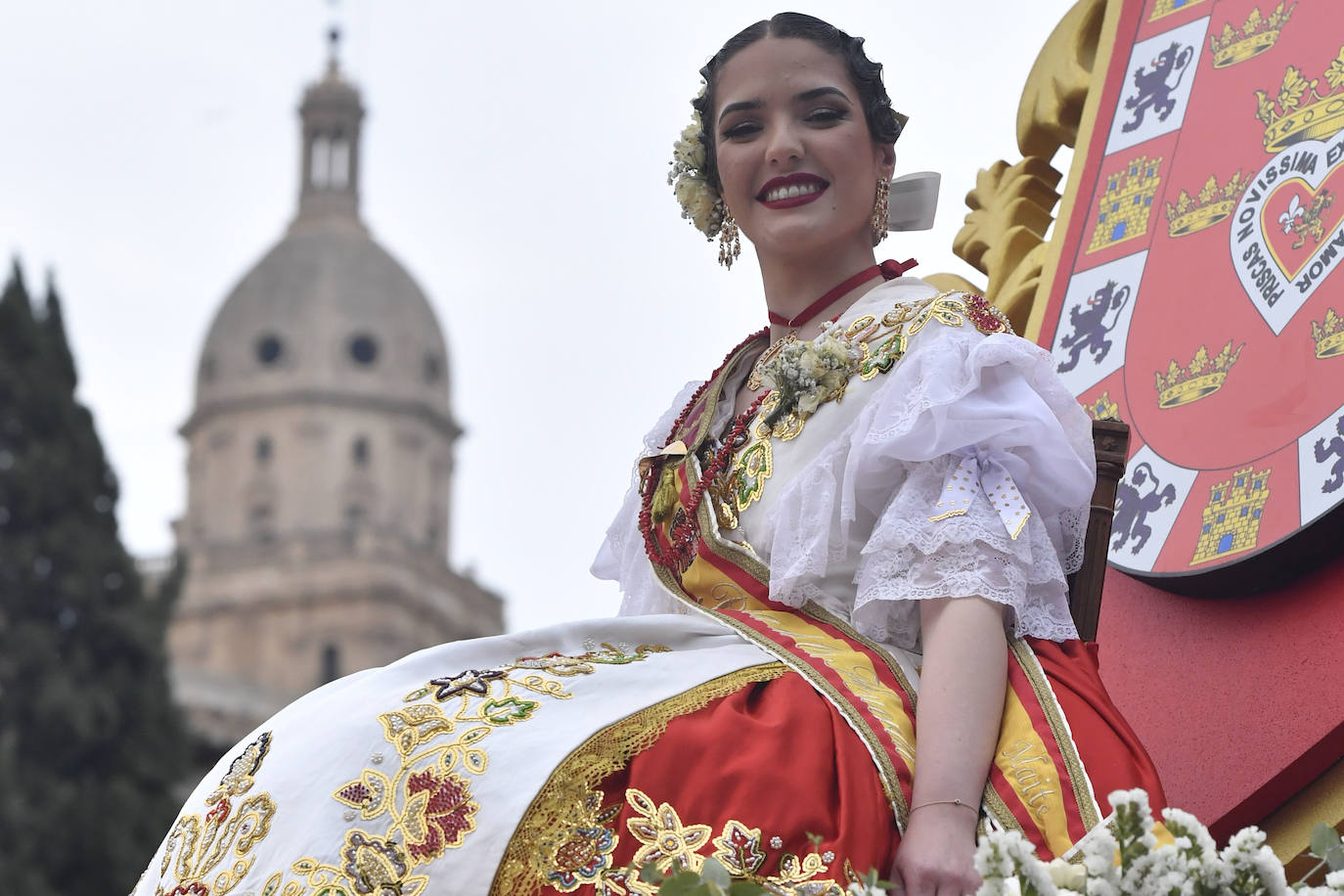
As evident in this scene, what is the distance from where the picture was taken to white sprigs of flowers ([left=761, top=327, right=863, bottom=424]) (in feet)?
10.5

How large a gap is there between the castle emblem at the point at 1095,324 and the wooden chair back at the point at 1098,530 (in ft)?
3.46

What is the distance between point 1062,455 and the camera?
303 cm

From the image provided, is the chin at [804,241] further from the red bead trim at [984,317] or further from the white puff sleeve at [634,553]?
the white puff sleeve at [634,553]

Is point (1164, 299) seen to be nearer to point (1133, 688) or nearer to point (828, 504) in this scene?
point (1133, 688)

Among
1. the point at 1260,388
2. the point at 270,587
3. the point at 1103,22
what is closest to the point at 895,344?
the point at 1260,388

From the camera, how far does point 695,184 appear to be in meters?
3.61

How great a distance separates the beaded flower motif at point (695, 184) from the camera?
3586mm

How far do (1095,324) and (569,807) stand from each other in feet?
7.00

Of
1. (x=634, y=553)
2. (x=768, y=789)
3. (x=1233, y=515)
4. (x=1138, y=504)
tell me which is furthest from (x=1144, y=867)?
(x=1138, y=504)

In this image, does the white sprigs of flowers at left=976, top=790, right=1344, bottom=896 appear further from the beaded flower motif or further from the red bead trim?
the beaded flower motif

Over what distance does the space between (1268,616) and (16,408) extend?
2283 cm

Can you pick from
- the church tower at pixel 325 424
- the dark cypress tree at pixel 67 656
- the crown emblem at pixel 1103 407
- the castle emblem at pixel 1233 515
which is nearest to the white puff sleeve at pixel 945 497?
the castle emblem at pixel 1233 515

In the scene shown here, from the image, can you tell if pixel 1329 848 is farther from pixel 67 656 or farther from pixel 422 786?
pixel 67 656

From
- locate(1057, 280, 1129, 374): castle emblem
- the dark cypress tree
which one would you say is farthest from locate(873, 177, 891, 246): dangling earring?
the dark cypress tree
